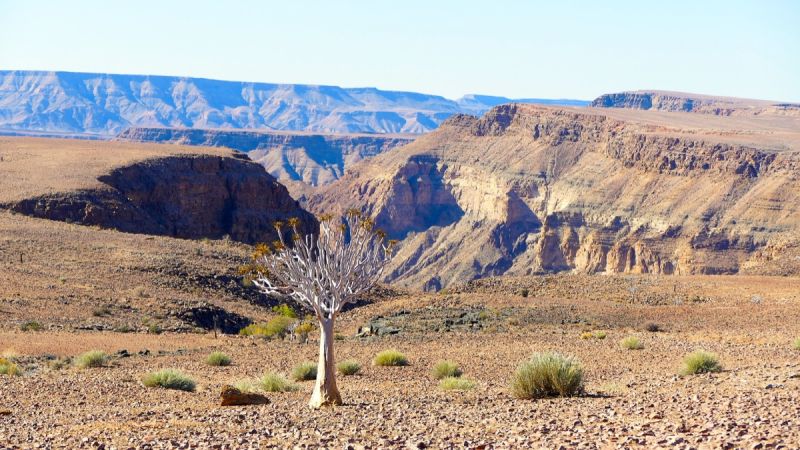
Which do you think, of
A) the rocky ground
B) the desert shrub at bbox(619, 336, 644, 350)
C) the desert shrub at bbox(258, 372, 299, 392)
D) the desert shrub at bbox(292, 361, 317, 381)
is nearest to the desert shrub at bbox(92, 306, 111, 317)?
the rocky ground

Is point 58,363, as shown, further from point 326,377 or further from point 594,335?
point 594,335

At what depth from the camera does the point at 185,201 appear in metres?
64.8

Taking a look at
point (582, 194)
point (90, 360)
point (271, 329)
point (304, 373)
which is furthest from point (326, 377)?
point (582, 194)

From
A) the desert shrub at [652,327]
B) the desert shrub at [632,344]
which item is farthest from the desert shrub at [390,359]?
the desert shrub at [652,327]

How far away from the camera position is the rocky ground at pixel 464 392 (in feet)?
39.1

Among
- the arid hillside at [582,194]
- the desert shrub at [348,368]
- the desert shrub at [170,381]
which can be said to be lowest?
the arid hillside at [582,194]

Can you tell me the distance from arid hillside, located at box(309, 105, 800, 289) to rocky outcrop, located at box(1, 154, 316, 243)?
100 ft

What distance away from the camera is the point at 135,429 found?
13.3 metres

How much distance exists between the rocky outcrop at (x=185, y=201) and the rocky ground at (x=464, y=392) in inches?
1007

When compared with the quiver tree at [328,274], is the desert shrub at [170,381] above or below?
below

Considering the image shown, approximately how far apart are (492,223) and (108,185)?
63.3m

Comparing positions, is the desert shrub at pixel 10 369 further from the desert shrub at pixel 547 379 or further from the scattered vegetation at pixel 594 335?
the scattered vegetation at pixel 594 335

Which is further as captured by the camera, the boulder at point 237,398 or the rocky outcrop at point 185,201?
the rocky outcrop at point 185,201

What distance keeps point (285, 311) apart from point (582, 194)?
238ft
